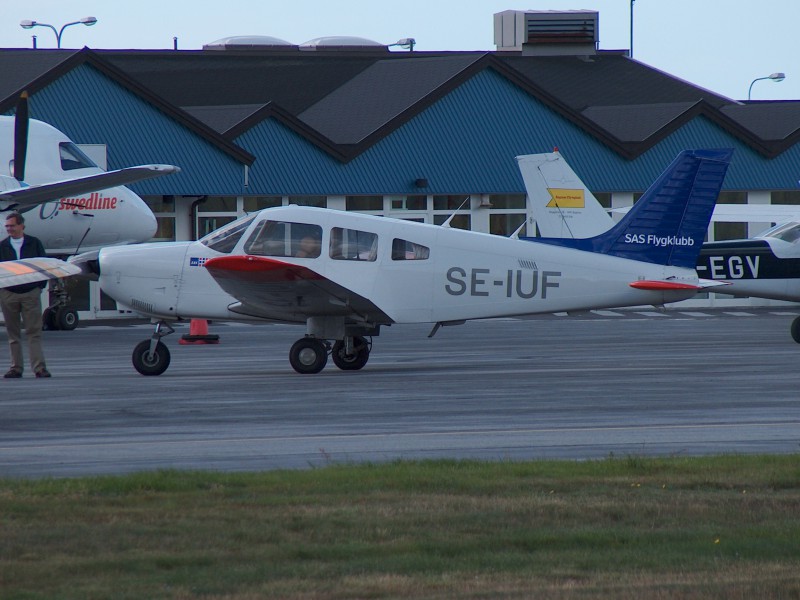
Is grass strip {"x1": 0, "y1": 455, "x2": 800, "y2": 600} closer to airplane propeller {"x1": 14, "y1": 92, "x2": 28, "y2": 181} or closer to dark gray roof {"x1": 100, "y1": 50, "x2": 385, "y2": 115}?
airplane propeller {"x1": 14, "y1": 92, "x2": 28, "y2": 181}

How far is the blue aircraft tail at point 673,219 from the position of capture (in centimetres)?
1869

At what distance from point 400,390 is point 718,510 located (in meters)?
7.95

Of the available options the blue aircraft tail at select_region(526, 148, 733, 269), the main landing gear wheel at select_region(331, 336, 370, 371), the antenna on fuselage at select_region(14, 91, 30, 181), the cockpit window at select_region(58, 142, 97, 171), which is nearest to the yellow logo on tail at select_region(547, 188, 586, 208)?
the cockpit window at select_region(58, 142, 97, 171)

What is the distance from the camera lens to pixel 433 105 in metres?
39.2

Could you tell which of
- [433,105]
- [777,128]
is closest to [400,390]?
[433,105]

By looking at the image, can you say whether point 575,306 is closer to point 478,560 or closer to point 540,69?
point 478,560

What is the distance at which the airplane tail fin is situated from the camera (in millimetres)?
29516

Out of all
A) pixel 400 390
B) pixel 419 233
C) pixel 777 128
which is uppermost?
pixel 777 128

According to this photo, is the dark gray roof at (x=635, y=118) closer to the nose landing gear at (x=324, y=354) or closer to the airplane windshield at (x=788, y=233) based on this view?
the airplane windshield at (x=788, y=233)

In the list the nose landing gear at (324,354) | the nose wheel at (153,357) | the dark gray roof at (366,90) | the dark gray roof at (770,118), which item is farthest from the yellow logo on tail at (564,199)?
the dark gray roof at (770,118)

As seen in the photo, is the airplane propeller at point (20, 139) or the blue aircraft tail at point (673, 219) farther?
the airplane propeller at point (20, 139)

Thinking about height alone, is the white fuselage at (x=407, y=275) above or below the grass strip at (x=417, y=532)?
above

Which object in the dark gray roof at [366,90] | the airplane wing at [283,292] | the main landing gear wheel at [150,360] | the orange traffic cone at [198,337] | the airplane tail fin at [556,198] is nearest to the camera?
the airplane wing at [283,292]

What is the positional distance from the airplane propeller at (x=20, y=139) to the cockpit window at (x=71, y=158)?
1455 millimetres
